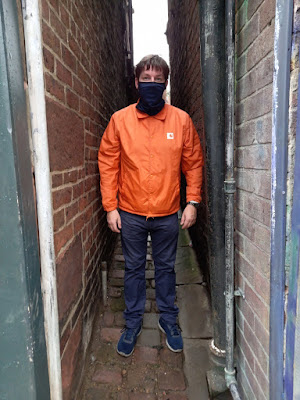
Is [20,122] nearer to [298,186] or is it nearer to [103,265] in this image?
[298,186]

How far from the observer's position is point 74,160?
5.79 feet

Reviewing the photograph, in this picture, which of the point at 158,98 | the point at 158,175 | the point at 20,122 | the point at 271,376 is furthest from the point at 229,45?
the point at 271,376

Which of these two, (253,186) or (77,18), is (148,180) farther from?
(77,18)

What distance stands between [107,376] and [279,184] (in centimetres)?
175

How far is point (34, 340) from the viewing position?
1192mm

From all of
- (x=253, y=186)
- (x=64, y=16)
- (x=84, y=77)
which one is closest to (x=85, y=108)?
Result: (x=84, y=77)

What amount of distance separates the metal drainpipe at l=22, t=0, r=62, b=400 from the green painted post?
0.16 ft

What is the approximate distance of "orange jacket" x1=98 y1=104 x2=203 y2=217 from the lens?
79.4 inches

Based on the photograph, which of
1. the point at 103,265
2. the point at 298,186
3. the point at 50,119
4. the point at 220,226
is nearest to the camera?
the point at 298,186

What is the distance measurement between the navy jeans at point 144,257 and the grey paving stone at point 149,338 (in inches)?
5.8

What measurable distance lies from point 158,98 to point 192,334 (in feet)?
6.09

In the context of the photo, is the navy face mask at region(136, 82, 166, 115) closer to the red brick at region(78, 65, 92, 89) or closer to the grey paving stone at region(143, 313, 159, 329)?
the red brick at region(78, 65, 92, 89)

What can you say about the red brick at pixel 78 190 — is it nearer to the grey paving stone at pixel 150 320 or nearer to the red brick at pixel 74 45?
the red brick at pixel 74 45

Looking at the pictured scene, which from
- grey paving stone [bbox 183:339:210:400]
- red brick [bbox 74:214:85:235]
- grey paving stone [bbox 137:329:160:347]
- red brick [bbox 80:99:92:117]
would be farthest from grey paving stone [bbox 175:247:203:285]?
red brick [bbox 80:99:92:117]
